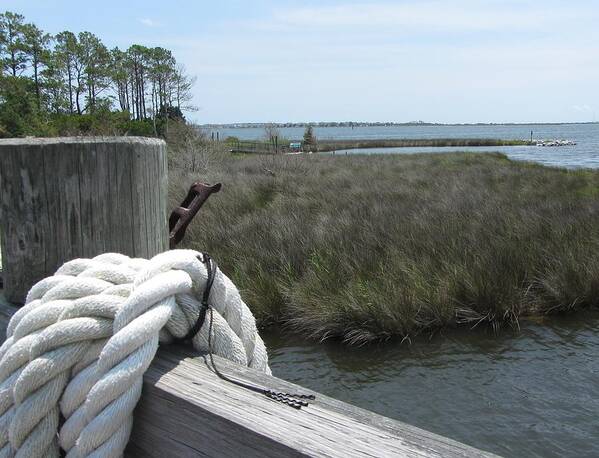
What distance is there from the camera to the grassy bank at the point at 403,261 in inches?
267

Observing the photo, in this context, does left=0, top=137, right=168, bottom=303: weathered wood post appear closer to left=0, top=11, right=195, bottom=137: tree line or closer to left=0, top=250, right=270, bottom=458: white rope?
left=0, top=250, right=270, bottom=458: white rope

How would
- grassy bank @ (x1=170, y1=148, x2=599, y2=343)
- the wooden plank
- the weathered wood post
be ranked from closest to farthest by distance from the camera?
the wooden plank
the weathered wood post
grassy bank @ (x1=170, y1=148, x2=599, y2=343)

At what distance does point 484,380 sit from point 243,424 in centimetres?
517

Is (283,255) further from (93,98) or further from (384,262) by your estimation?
(93,98)

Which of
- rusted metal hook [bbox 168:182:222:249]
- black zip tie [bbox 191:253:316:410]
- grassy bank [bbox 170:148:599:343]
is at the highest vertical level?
rusted metal hook [bbox 168:182:222:249]

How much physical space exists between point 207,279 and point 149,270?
0.43ft

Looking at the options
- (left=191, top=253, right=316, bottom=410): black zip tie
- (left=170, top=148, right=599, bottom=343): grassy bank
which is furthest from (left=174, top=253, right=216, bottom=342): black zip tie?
(left=170, top=148, right=599, bottom=343): grassy bank

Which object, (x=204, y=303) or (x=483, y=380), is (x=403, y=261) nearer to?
(x=483, y=380)

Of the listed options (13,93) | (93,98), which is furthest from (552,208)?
(93,98)

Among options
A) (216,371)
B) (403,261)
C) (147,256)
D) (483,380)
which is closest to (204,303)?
(216,371)

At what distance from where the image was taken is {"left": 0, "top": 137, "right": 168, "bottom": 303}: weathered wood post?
4.68ft

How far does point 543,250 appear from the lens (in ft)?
26.4

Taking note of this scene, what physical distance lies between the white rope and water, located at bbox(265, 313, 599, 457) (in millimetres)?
4071

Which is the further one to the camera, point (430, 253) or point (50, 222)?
point (430, 253)
